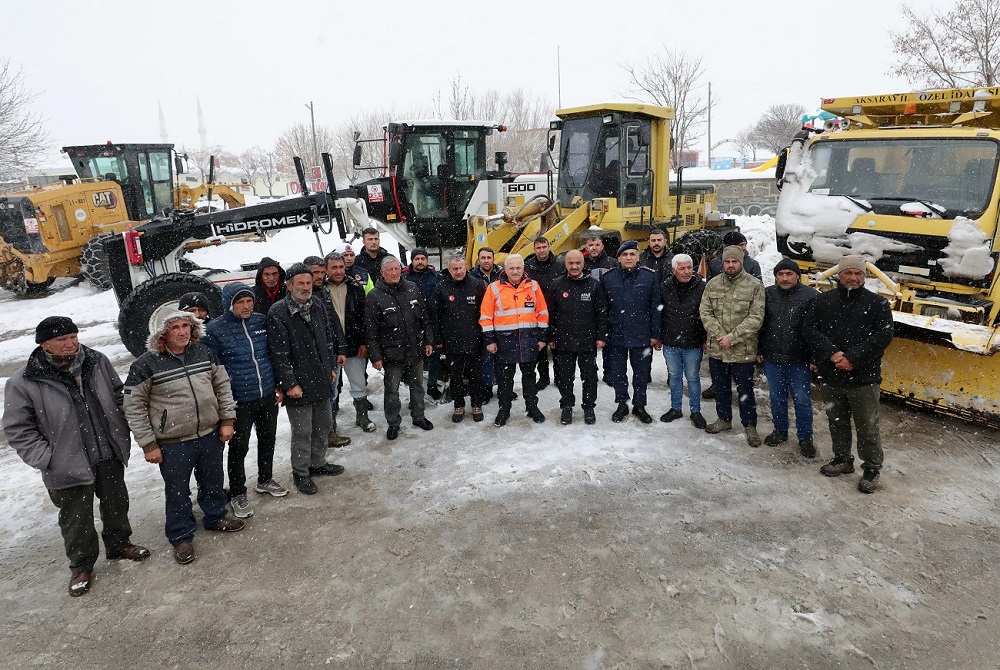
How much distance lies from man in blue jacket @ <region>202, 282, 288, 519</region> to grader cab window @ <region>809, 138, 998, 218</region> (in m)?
6.05

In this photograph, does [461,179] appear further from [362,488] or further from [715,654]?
[715,654]

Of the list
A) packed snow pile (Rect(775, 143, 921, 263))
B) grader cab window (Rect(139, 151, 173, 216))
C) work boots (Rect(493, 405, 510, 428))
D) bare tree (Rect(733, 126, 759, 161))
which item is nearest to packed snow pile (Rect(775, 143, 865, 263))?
packed snow pile (Rect(775, 143, 921, 263))

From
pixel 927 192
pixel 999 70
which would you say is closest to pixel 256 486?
pixel 927 192

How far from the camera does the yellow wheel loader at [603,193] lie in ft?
30.1

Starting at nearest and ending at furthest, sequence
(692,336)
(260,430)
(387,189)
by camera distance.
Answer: (260,430) → (692,336) → (387,189)

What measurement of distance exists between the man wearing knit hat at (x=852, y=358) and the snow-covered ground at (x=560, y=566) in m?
0.33

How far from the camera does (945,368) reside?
5383 mm

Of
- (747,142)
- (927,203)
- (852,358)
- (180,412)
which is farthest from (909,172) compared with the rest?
(747,142)

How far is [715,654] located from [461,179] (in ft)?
A: 31.1

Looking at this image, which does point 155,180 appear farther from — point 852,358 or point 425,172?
point 852,358

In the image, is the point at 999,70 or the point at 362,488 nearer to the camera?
the point at 362,488

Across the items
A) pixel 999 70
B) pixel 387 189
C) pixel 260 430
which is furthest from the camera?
pixel 999 70

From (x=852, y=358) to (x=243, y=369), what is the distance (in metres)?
4.38

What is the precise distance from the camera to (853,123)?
24.2 feet
